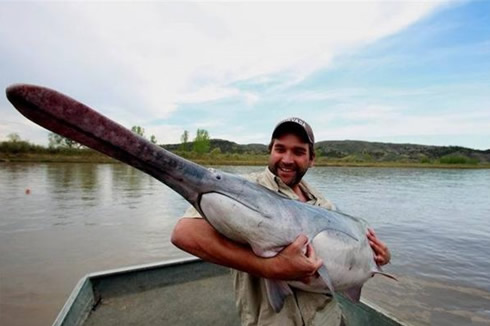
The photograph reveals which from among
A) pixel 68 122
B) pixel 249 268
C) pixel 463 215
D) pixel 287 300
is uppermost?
pixel 68 122

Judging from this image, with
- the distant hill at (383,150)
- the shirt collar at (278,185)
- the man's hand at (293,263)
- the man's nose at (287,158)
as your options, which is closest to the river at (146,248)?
the shirt collar at (278,185)

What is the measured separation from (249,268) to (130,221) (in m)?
13.9

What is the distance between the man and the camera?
172cm

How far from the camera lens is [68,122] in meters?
1.15

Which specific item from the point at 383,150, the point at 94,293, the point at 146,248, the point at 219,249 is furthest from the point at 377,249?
the point at 383,150

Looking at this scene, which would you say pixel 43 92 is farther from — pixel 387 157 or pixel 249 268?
pixel 387 157

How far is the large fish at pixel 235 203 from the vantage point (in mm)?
1146

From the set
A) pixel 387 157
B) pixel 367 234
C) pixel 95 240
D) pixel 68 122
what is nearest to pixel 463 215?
pixel 95 240

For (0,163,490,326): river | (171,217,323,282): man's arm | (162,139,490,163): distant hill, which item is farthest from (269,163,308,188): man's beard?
(162,139,490,163): distant hill

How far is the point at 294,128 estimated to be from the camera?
265 centimetres

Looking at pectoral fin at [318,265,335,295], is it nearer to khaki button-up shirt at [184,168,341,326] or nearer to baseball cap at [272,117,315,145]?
khaki button-up shirt at [184,168,341,326]

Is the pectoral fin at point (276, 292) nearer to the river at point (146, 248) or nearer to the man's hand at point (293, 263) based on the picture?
the man's hand at point (293, 263)

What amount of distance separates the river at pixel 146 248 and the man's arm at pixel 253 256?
241 inches

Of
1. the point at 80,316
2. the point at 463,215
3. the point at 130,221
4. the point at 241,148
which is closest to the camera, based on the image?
the point at 80,316
